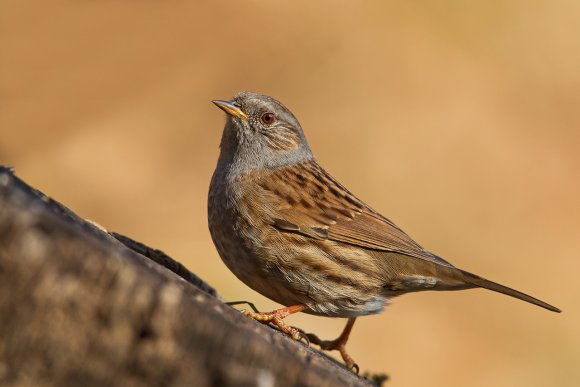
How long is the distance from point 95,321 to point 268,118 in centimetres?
443

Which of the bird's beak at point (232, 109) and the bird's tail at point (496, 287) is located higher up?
the bird's beak at point (232, 109)

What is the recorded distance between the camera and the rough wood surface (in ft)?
6.68

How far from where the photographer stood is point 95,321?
211 centimetres

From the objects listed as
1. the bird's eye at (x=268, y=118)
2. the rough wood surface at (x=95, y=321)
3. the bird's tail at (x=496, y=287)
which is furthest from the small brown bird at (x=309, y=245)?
the rough wood surface at (x=95, y=321)

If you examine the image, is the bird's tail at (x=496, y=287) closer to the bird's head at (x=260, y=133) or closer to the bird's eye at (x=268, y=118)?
the bird's head at (x=260, y=133)

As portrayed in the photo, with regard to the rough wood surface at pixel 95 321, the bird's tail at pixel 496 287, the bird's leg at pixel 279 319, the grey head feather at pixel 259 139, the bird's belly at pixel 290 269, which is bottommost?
the rough wood surface at pixel 95 321

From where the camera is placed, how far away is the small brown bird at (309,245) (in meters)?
5.29

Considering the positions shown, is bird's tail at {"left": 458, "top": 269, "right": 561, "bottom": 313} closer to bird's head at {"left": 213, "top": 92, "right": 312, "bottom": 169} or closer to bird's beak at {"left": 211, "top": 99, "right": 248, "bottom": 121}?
bird's head at {"left": 213, "top": 92, "right": 312, "bottom": 169}

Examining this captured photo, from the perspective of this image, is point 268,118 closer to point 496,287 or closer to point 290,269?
point 290,269

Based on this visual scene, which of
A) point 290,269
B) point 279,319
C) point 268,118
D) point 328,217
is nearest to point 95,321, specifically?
point 279,319

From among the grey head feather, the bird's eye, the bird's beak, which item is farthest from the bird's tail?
the bird's beak

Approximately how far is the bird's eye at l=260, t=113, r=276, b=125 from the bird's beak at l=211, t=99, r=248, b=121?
128mm

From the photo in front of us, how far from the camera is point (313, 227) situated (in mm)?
5625

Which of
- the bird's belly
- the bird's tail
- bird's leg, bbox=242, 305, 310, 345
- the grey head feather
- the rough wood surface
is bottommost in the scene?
the rough wood surface
